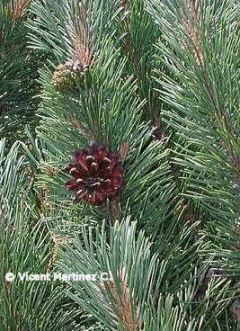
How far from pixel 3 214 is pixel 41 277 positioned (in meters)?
0.06

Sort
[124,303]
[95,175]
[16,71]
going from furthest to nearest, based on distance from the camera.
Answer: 1. [16,71]
2. [95,175]
3. [124,303]

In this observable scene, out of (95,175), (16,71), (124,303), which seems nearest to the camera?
(124,303)

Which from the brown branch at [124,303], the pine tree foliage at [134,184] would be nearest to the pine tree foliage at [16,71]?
the pine tree foliage at [134,184]

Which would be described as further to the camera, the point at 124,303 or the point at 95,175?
the point at 95,175

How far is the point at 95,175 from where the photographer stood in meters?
0.57

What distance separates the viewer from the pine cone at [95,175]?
567 millimetres

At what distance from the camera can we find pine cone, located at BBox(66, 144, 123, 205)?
57 centimetres

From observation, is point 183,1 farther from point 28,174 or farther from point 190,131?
point 28,174

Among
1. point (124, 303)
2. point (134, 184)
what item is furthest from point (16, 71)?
point (124, 303)

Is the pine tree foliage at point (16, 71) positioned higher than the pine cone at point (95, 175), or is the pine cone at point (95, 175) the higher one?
the pine tree foliage at point (16, 71)

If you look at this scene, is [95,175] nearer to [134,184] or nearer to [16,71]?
[134,184]

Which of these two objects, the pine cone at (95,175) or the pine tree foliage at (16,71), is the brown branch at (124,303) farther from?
the pine tree foliage at (16,71)

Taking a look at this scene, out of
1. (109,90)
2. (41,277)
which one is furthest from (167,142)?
(41,277)

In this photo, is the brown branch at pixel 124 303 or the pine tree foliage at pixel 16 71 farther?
the pine tree foliage at pixel 16 71
